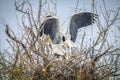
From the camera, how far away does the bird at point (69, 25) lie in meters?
4.64

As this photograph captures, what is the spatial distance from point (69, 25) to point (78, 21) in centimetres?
29

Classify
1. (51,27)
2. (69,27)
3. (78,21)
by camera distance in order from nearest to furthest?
(51,27) → (69,27) → (78,21)

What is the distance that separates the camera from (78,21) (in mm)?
5105

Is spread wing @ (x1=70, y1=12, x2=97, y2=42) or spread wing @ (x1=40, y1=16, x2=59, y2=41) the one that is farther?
spread wing @ (x1=70, y1=12, x2=97, y2=42)

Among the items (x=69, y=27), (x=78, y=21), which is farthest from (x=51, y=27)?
(x=78, y=21)

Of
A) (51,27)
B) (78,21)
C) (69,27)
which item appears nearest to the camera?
(51,27)

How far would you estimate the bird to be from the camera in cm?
464

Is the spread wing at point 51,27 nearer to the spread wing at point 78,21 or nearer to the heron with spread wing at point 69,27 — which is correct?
the heron with spread wing at point 69,27

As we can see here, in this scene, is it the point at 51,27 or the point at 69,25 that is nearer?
the point at 51,27

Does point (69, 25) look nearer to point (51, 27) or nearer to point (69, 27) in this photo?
point (69, 27)

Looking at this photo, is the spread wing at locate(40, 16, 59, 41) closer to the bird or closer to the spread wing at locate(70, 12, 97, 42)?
the bird

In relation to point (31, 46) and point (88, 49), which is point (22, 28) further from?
point (88, 49)

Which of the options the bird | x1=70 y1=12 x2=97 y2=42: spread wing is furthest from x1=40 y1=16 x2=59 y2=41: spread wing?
x1=70 y1=12 x2=97 y2=42: spread wing

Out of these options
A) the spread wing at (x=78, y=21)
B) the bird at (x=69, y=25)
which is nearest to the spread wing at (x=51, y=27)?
the bird at (x=69, y=25)
